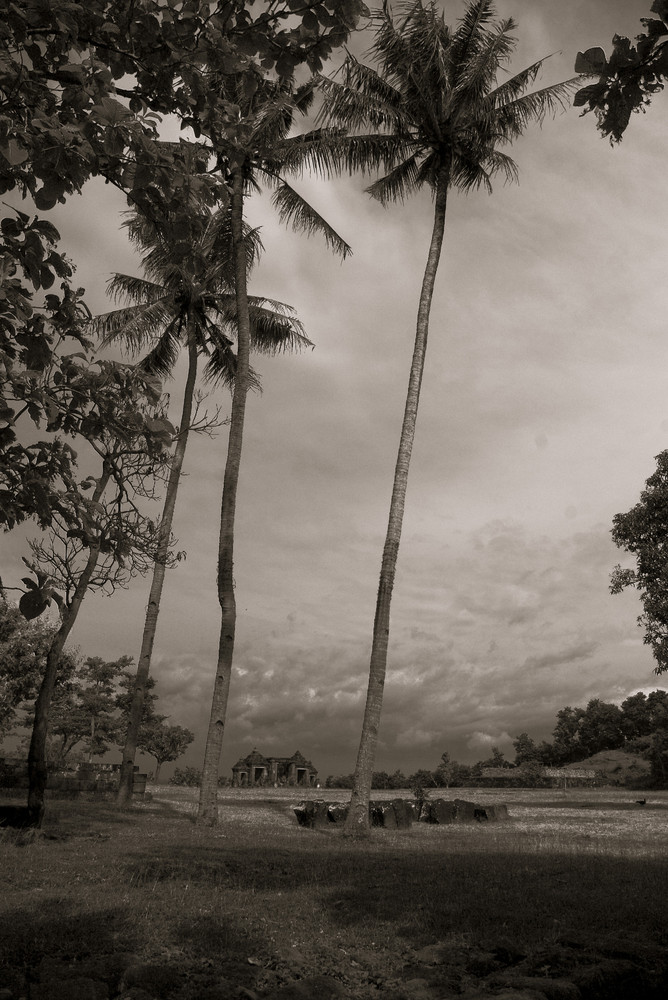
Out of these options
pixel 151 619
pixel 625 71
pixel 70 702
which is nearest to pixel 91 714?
pixel 70 702

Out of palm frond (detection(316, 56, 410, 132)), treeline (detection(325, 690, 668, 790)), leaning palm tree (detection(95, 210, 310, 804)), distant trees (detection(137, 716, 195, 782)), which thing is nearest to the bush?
distant trees (detection(137, 716, 195, 782))

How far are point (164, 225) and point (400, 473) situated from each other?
14345 millimetres

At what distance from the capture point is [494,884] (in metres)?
9.85

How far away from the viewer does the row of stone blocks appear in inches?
824

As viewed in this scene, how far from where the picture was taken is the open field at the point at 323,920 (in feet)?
18.3

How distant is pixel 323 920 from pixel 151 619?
58.8 ft

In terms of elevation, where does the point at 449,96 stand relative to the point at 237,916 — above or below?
above

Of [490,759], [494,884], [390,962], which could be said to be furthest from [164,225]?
[490,759]

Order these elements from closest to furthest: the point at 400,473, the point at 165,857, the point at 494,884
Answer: the point at 494,884, the point at 165,857, the point at 400,473

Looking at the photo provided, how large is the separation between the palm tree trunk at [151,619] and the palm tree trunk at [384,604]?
23.2ft

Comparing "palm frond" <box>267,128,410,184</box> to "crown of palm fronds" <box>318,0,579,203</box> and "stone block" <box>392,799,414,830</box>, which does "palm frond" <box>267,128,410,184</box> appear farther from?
"stone block" <box>392,799,414,830</box>

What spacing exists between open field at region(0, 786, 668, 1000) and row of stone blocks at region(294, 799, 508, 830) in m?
6.74

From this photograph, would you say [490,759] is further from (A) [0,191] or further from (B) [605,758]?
(A) [0,191]

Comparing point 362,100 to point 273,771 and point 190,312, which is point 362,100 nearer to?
point 190,312
